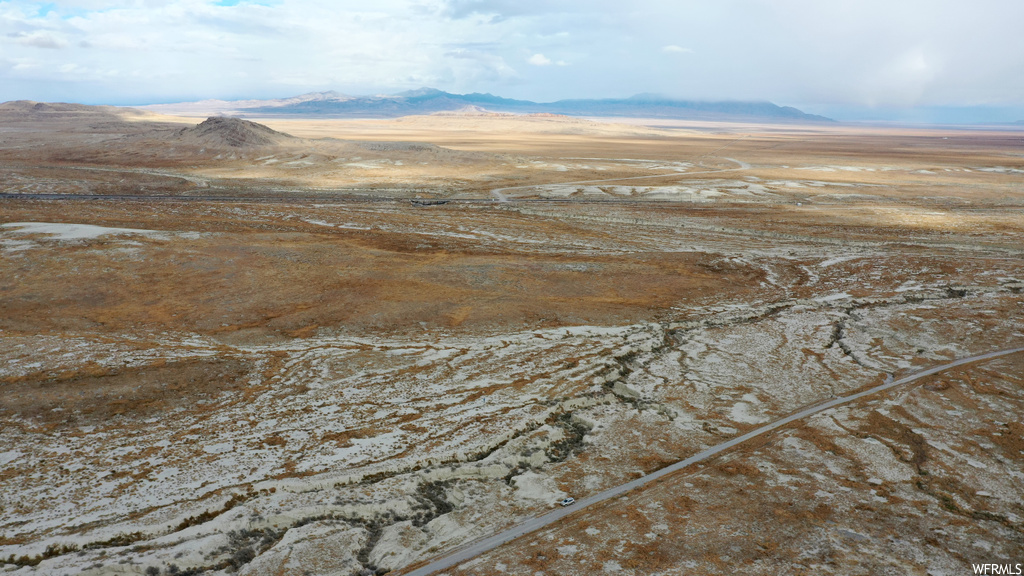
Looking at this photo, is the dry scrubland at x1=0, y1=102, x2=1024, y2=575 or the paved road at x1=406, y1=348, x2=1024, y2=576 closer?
the paved road at x1=406, y1=348, x2=1024, y2=576

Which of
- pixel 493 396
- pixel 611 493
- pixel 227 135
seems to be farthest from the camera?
pixel 227 135

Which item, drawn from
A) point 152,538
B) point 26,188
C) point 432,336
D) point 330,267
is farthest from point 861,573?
point 26,188

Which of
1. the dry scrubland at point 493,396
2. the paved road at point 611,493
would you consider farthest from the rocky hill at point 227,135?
the paved road at point 611,493

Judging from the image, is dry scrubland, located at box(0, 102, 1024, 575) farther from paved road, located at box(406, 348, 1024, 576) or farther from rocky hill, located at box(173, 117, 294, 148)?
rocky hill, located at box(173, 117, 294, 148)

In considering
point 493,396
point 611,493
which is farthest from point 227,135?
point 611,493

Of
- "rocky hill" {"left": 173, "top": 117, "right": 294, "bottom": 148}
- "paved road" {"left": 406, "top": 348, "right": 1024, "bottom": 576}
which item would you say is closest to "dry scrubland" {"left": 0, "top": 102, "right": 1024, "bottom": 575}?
"paved road" {"left": 406, "top": 348, "right": 1024, "bottom": 576}

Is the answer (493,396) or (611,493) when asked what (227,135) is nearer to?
(493,396)

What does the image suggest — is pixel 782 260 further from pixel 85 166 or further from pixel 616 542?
pixel 85 166
